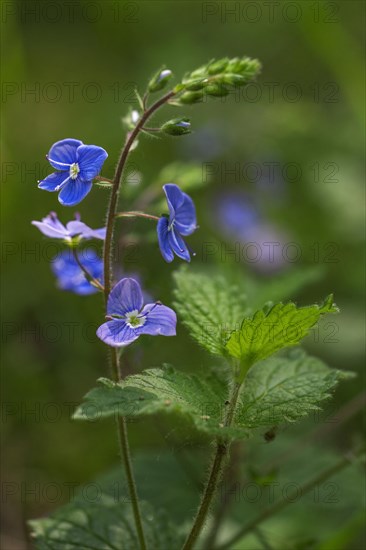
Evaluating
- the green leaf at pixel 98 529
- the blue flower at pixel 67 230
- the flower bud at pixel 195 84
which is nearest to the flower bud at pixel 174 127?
the flower bud at pixel 195 84

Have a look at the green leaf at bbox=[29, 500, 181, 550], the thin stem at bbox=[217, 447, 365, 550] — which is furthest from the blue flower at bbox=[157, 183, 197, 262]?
the thin stem at bbox=[217, 447, 365, 550]

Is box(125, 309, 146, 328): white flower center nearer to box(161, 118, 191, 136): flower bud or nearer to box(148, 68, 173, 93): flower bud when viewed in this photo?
box(161, 118, 191, 136): flower bud

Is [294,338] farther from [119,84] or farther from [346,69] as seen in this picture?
[119,84]

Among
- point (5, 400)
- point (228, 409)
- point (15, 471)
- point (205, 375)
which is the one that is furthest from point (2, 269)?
point (228, 409)

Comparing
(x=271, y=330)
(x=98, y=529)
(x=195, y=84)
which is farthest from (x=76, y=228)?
(x=98, y=529)

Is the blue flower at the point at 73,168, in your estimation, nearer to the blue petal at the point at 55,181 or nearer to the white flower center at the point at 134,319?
the blue petal at the point at 55,181

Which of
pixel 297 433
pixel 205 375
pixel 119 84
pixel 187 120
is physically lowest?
pixel 297 433
